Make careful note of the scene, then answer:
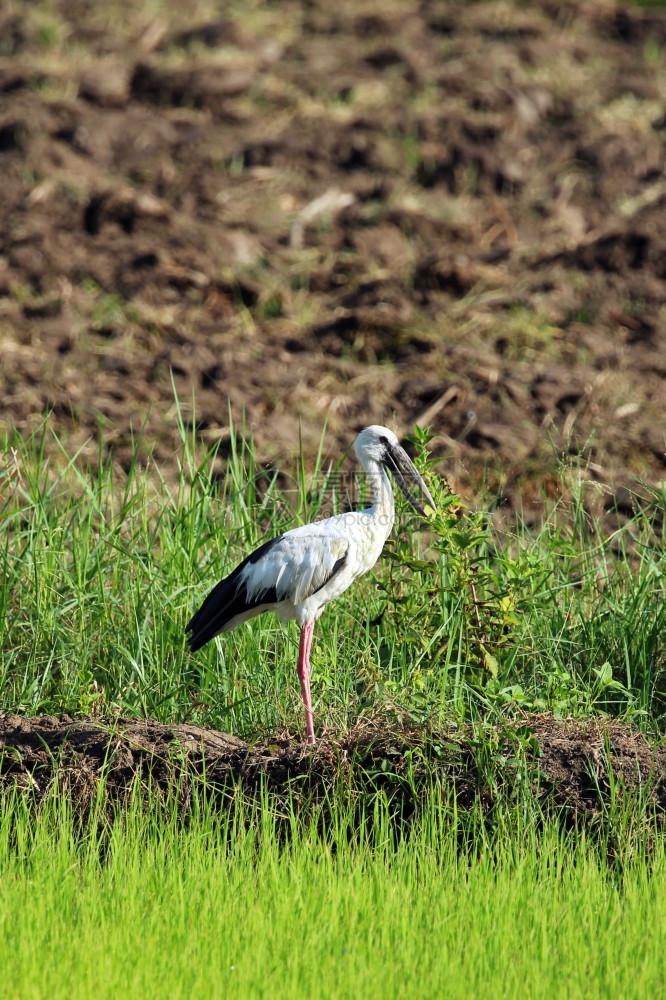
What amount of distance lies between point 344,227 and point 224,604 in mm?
6222

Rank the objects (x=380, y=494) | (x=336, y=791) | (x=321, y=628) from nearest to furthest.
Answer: (x=336, y=791) → (x=380, y=494) → (x=321, y=628)

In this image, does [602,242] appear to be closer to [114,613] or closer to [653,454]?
[653,454]

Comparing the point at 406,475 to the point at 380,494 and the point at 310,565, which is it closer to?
the point at 380,494

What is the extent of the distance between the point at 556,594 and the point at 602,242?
4718 mm

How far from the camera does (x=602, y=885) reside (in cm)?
412

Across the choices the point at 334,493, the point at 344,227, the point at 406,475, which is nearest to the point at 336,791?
the point at 406,475

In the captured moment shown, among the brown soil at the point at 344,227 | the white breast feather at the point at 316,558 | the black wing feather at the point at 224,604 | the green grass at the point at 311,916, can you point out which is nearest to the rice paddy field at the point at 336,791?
the green grass at the point at 311,916

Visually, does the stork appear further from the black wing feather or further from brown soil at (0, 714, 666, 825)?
brown soil at (0, 714, 666, 825)

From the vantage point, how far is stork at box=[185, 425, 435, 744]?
4.97 meters

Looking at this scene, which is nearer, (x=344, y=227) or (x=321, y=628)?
(x=321, y=628)

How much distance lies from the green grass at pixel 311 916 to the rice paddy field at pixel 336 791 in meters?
0.01

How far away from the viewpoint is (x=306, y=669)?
5.18m

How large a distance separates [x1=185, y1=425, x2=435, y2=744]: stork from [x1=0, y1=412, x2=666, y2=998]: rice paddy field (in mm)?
173

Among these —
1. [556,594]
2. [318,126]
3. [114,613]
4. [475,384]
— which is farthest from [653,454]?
[318,126]
